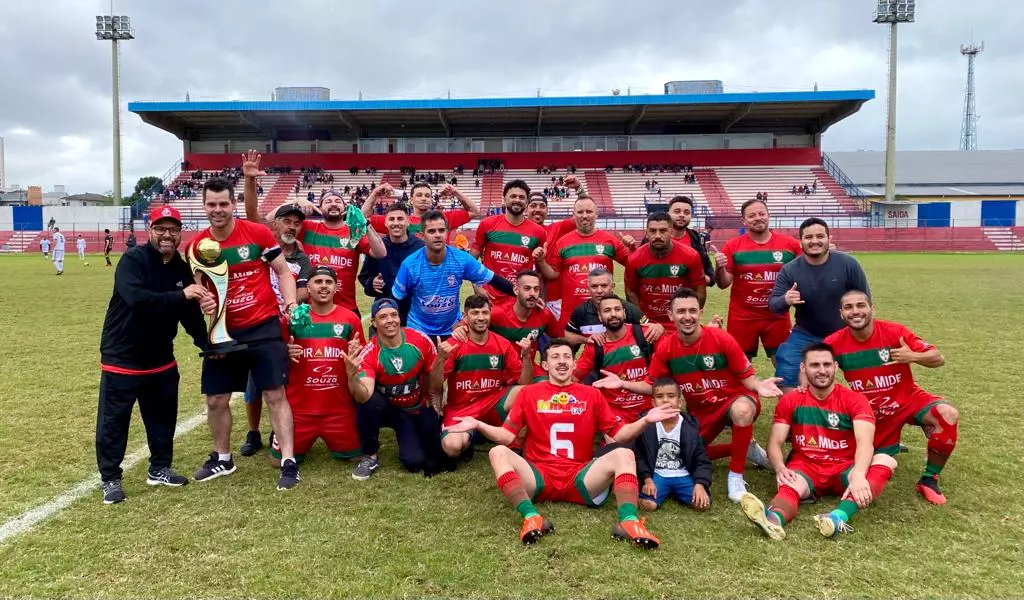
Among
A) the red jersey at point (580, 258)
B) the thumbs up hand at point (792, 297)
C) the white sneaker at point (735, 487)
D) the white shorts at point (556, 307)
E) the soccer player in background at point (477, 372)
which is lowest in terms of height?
the white sneaker at point (735, 487)

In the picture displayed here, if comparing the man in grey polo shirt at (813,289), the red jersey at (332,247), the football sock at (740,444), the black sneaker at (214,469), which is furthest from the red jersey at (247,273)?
the man in grey polo shirt at (813,289)

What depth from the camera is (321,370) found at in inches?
199

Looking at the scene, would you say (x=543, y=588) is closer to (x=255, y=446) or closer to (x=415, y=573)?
(x=415, y=573)

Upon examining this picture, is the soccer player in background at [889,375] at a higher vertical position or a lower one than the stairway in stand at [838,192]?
lower

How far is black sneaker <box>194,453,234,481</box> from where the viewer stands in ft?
14.8

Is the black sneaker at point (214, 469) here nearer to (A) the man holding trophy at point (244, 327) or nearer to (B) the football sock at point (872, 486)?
(A) the man holding trophy at point (244, 327)

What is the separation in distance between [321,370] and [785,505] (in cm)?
350

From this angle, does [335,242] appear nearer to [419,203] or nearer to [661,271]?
[419,203]

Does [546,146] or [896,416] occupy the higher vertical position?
[546,146]

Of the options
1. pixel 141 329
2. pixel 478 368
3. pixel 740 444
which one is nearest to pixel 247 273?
pixel 141 329

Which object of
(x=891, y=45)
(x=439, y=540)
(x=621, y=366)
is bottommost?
(x=439, y=540)

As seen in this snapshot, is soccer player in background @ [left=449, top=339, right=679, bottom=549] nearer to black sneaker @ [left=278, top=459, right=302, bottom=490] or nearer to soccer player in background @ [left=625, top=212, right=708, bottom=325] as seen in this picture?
black sneaker @ [left=278, top=459, right=302, bottom=490]

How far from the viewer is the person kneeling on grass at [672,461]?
4062mm

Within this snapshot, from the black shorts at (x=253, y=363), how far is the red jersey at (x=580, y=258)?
275 cm
